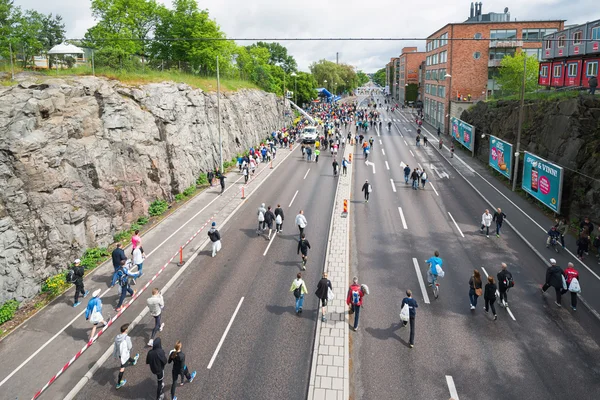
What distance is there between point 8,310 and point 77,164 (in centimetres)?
748

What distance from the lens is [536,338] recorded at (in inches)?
501

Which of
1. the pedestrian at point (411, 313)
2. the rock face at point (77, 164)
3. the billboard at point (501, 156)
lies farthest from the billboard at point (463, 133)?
the pedestrian at point (411, 313)

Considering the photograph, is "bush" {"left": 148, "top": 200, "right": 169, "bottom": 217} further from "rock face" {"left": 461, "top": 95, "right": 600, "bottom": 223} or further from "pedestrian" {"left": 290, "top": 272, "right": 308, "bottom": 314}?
"rock face" {"left": 461, "top": 95, "right": 600, "bottom": 223}

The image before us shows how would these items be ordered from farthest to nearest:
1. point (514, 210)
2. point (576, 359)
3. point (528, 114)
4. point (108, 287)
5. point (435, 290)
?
point (528, 114), point (514, 210), point (108, 287), point (435, 290), point (576, 359)

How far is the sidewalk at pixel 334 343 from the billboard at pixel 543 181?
11.9 meters

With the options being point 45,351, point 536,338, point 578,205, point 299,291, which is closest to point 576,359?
point 536,338

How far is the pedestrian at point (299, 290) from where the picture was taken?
13.6 meters

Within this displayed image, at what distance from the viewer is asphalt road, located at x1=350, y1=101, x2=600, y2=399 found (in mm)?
10688

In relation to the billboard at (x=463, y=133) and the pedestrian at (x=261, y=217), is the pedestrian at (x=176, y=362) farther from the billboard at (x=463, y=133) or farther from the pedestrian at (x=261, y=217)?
the billboard at (x=463, y=133)

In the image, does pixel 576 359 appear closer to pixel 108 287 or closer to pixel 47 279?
pixel 108 287

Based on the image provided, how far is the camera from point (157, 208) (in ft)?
82.8

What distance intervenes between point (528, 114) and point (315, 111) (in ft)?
187

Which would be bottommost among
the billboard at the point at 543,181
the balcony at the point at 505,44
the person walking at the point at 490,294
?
the person walking at the point at 490,294

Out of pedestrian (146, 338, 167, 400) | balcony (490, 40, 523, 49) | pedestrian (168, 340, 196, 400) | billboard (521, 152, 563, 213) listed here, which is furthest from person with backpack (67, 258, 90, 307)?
balcony (490, 40, 523, 49)
